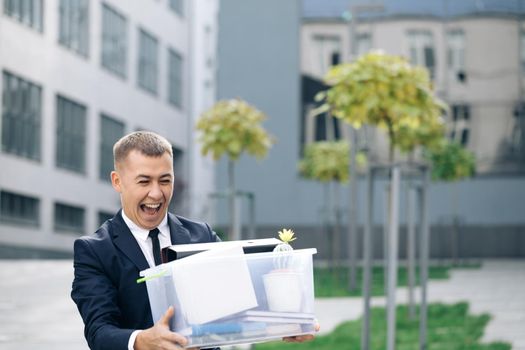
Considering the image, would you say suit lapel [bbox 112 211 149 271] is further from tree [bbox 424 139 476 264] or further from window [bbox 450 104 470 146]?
window [bbox 450 104 470 146]

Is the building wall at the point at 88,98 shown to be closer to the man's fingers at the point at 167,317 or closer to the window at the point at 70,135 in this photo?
the window at the point at 70,135

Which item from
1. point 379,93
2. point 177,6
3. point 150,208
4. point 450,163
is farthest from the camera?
point 177,6

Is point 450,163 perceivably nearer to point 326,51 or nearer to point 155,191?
point 326,51

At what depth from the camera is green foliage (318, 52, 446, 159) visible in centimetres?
1419

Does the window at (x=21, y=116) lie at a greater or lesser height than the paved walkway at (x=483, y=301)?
greater

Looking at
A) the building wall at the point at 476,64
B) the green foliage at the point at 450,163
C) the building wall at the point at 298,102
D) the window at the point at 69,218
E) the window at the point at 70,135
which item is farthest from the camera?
the window at the point at 70,135

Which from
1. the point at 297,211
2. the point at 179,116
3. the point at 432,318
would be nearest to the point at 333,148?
the point at 297,211

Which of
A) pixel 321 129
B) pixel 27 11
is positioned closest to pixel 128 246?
pixel 321 129

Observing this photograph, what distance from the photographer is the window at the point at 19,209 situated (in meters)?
41.1

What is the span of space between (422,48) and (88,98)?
1311 cm

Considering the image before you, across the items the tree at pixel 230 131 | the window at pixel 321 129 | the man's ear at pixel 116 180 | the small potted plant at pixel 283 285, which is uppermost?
the window at pixel 321 129

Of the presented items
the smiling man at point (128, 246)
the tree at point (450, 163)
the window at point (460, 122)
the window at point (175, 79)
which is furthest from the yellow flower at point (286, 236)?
the window at point (175, 79)

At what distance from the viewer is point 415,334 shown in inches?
638

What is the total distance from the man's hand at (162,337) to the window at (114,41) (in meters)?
45.5
